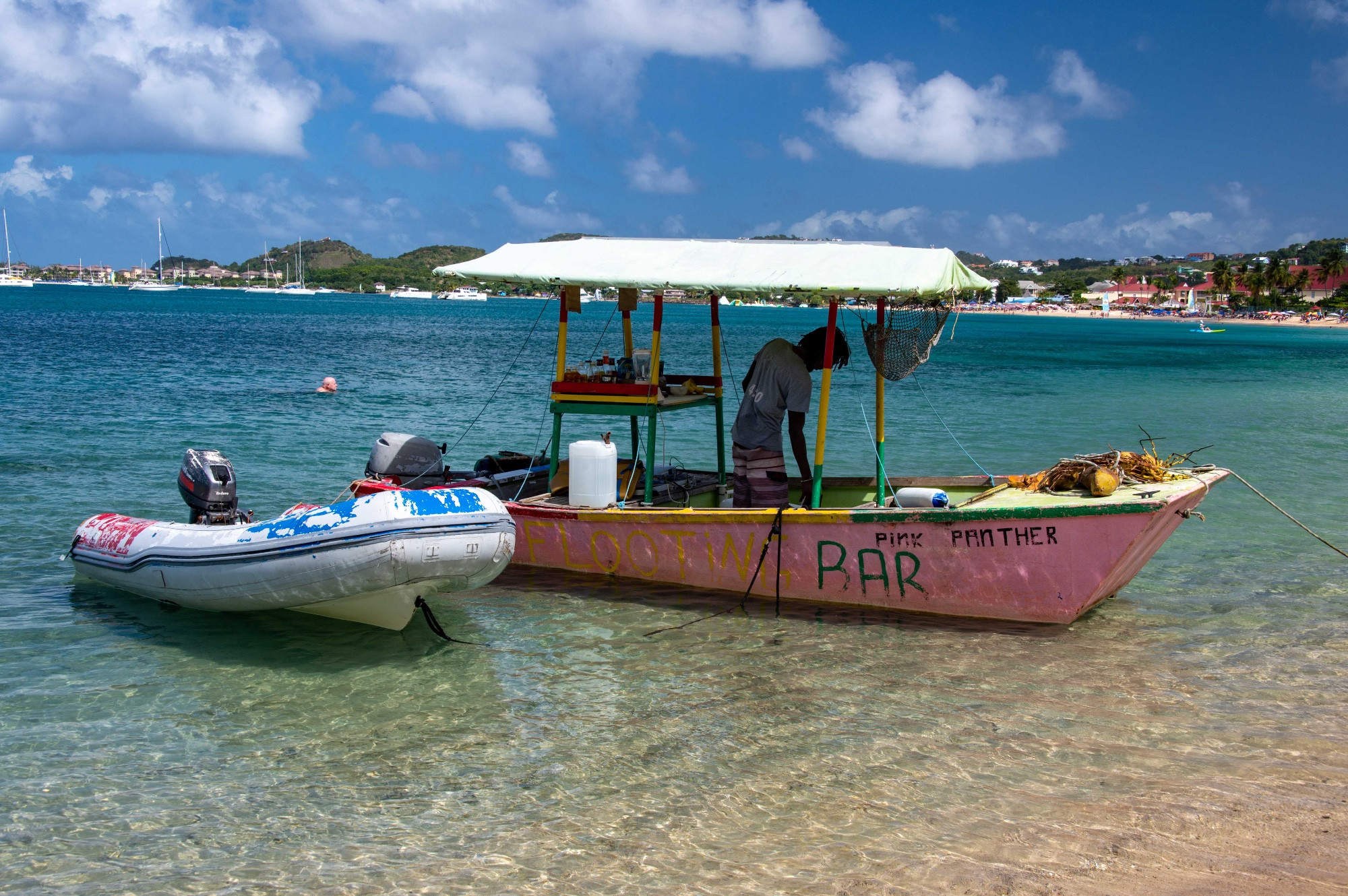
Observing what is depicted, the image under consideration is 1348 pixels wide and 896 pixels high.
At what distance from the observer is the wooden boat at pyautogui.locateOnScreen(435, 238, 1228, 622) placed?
754cm

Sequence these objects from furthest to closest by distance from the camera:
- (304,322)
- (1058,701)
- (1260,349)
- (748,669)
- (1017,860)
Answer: (304,322), (1260,349), (748,669), (1058,701), (1017,860)

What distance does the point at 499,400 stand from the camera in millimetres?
27594

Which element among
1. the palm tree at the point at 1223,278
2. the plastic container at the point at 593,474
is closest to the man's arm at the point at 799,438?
the plastic container at the point at 593,474

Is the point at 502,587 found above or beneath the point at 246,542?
beneath

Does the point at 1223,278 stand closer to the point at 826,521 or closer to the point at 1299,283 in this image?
the point at 1299,283

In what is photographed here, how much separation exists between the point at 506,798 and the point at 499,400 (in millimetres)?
22678


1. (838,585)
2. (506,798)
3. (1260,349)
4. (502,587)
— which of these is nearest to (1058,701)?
(838,585)

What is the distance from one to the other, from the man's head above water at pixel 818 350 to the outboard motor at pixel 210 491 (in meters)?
4.97

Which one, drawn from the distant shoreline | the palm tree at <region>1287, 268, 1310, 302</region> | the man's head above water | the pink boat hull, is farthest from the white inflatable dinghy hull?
the palm tree at <region>1287, 268, 1310, 302</region>

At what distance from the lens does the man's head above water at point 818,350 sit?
8.68m

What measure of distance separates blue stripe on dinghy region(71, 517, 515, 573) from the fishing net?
11.6ft

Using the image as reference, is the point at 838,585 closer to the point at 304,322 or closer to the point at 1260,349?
the point at 1260,349

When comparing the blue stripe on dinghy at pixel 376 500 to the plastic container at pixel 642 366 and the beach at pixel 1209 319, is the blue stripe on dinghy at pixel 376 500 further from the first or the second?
the beach at pixel 1209 319

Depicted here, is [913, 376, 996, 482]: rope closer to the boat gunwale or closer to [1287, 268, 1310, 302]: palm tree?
the boat gunwale
